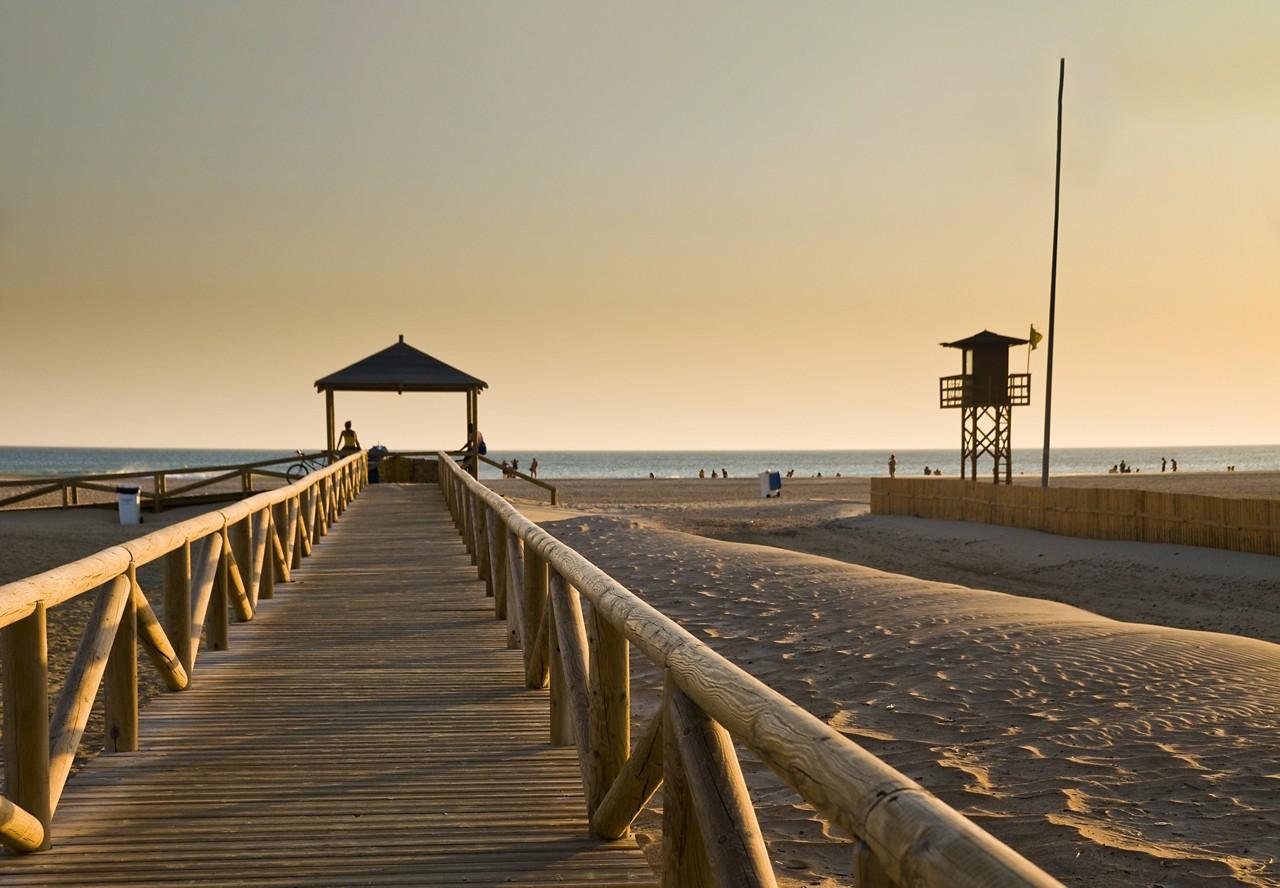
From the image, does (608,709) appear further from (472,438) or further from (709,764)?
(472,438)

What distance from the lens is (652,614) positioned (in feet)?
9.98

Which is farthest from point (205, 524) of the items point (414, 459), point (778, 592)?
point (414, 459)

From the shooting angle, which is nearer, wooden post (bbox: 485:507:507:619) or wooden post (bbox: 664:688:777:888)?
wooden post (bbox: 664:688:777:888)

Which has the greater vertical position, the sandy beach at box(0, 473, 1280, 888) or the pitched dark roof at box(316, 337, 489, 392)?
the pitched dark roof at box(316, 337, 489, 392)

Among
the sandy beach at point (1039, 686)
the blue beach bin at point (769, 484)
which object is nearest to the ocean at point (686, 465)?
the blue beach bin at point (769, 484)

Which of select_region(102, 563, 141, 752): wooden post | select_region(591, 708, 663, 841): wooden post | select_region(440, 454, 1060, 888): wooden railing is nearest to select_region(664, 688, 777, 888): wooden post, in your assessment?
select_region(440, 454, 1060, 888): wooden railing

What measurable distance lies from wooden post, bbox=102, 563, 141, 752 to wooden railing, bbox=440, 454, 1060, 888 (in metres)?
1.70

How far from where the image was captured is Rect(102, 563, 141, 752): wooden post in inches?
161

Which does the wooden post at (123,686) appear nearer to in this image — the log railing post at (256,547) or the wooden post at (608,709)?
the wooden post at (608,709)

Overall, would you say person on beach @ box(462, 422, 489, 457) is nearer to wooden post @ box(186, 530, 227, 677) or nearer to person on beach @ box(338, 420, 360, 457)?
person on beach @ box(338, 420, 360, 457)

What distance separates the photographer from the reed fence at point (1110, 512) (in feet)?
53.3

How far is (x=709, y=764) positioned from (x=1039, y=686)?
553 centimetres

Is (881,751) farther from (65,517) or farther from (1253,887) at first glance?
(65,517)

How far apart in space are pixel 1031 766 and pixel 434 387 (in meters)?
21.0
